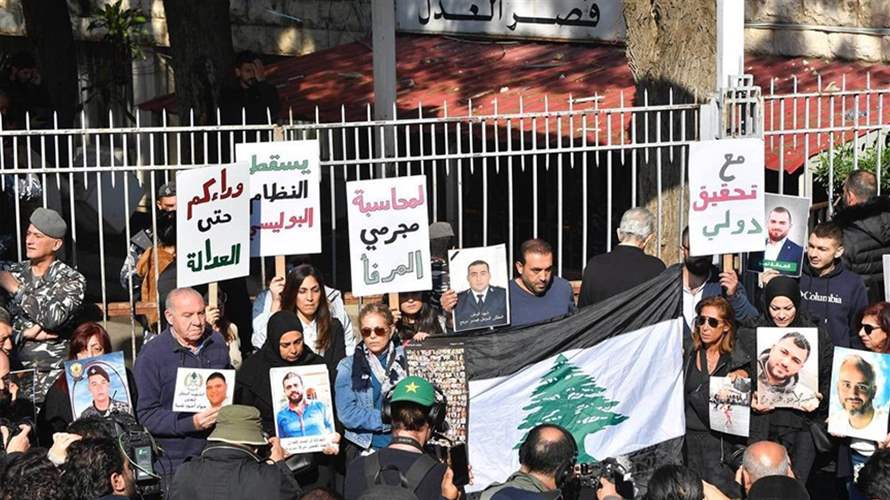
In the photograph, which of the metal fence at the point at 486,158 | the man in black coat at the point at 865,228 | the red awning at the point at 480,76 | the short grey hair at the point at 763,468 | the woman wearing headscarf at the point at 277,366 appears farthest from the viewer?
the red awning at the point at 480,76

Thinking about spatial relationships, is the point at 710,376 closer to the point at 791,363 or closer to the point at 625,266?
the point at 791,363

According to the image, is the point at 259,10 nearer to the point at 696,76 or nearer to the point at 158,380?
the point at 696,76

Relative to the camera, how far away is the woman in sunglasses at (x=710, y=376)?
931cm

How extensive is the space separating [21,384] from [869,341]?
175 inches

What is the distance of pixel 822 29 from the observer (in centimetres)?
1725

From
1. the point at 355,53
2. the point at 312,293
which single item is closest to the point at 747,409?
the point at 312,293

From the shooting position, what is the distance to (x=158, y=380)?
29.8ft

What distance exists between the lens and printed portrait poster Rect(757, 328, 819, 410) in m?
9.18

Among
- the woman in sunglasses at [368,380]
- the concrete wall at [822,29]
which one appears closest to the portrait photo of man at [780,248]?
the woman in sunglasses at [368,380]

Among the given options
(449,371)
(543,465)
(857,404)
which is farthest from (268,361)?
(857,404)

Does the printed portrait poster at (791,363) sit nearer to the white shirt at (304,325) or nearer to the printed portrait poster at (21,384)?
the white shirt at (304,325)

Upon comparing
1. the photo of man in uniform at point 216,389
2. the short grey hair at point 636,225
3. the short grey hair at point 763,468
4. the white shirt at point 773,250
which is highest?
the short grey hair at point 636,225

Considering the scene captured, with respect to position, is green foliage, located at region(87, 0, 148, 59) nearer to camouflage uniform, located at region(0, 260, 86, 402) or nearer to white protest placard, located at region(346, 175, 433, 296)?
camouflage uniform, located at region(0, 260, 86, 402)

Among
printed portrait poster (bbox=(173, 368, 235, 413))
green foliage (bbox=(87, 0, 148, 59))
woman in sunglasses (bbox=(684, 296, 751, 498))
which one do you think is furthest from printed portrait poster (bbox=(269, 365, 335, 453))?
green foliage (bbox=(87, 0, 148, 59))
